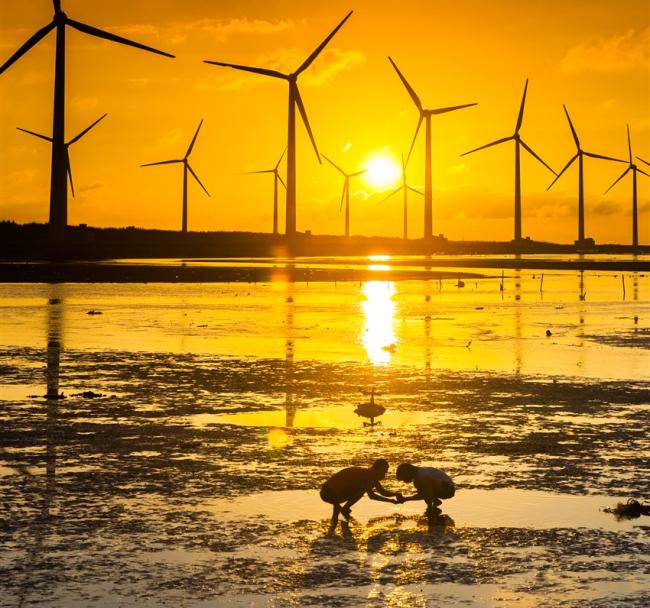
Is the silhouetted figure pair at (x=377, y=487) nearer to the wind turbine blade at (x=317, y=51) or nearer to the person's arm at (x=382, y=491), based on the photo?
the person's arm at (x=382, y=491)

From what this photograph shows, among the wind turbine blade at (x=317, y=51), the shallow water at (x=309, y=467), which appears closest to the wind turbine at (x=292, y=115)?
the wind turbine blade at (x=317, y=51)

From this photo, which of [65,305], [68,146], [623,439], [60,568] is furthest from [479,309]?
[68,146]

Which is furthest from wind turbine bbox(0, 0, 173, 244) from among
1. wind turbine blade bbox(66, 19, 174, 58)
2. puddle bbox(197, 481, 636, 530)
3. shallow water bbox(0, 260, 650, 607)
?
puddle bbox(197, 481, 636, 530)

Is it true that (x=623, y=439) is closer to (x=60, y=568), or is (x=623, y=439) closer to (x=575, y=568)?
(x=575, y=568)

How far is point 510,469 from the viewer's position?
16.6 metres

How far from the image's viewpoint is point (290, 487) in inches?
608

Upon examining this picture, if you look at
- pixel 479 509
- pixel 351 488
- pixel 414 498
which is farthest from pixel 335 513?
pixel 479 509

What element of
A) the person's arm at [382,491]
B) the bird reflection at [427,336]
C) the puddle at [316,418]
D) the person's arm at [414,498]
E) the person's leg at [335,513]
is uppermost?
the bird reflection at [427,336]

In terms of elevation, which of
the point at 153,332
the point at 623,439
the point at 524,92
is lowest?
the point at 623,439

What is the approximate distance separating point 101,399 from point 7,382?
3.58m

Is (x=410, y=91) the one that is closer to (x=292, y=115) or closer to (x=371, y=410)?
(x=292, y=115)

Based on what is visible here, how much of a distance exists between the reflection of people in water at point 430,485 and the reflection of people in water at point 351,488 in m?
0.29

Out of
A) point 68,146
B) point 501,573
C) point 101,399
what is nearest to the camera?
point 501,573

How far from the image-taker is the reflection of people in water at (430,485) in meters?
14.1
